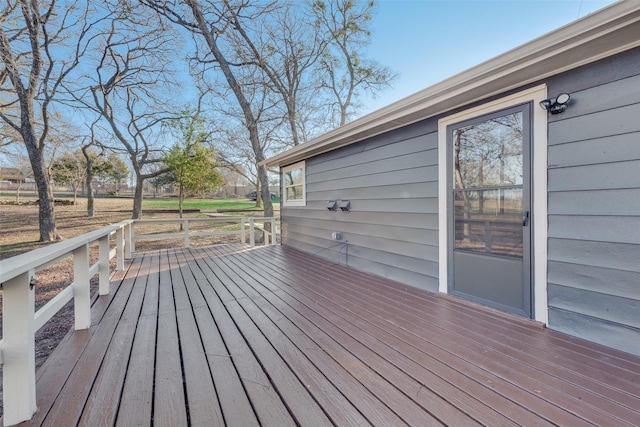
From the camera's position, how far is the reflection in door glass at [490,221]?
2379 millimetres

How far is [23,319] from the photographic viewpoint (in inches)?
52.3

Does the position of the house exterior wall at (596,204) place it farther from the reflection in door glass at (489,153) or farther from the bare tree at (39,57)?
the bare tree at (39,57)

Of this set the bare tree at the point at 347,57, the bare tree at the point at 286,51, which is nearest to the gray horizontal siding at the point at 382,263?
the bare tree at the point at 286,51

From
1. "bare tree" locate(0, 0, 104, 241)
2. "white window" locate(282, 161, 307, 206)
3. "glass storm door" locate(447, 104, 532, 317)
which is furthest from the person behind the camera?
"bare tree" locate(0, 0, 104, 241)

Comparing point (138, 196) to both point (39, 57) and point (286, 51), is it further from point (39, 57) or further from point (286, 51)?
point (286, 51)

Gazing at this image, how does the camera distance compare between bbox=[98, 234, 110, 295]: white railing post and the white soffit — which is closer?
the white soffit

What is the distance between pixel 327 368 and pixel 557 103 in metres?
2.45

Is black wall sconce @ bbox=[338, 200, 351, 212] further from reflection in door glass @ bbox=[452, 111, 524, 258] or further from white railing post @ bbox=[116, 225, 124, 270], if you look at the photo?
white railing post @ bbox=[116, 225, 124, 270]

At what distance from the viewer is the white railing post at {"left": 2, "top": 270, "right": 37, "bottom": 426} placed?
51.0 inches

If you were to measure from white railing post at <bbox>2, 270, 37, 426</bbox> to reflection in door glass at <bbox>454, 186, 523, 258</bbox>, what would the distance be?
3.09 m

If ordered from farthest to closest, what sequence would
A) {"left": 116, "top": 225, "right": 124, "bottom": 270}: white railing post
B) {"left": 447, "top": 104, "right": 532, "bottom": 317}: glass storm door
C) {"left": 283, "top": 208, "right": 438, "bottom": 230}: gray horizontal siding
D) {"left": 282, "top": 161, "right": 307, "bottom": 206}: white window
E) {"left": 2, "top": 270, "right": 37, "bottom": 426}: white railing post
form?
1. {"left": 282, "top": 161, "right": 307, "bottom": 206}: white window
2. {"left": 116, "top": 225, "right": 124, "bottom": 270}: white railing post
3. {"left": 283, "top": 208, "right": 438, "bottom": 230}: gray horizontal siding
4. {"left": 447, "top": 104, "right": 532, "bottom": 317}: glass storm door
5. {"left": 2, "top": 270, "right": 37, "bottom": 426}: white railing post

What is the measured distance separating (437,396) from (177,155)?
33.4 ft

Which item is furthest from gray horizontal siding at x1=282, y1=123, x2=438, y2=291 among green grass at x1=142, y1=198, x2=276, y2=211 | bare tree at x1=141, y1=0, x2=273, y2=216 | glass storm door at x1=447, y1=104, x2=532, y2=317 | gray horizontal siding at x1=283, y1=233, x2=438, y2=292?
green grass at x1=142, y1=198, x2=276, y2=211

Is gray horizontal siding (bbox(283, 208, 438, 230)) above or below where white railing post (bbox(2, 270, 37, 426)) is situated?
above
